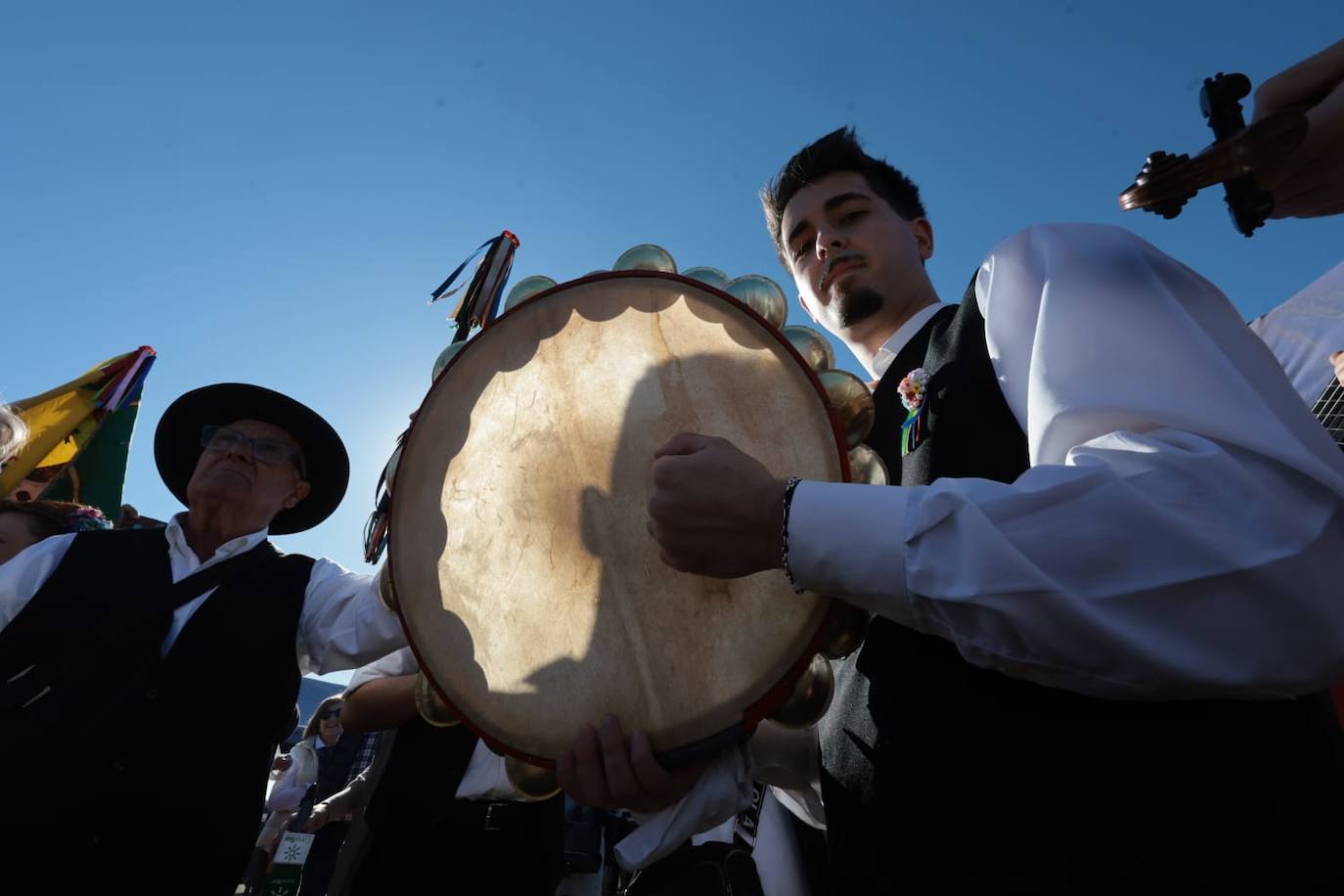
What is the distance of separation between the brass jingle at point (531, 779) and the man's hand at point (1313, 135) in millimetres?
1513

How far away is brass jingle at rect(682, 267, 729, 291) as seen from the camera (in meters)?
1.42

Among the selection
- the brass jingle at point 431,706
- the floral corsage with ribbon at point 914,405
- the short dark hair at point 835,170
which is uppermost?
the short dark hair at point 835,170

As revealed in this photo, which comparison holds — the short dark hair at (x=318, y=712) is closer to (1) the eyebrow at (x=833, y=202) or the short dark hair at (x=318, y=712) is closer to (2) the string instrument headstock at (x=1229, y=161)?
(1) the eyebrow at (x=833, y=202)

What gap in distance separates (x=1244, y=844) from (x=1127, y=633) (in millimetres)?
277

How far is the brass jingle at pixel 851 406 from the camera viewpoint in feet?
4.15

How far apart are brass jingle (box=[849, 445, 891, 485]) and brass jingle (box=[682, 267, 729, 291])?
399mm

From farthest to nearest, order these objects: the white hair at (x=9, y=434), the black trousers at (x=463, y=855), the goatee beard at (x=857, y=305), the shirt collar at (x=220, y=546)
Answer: the white hair at (x=9, y=434) < the shirt collar at (x=220, y=546) < the black trousers at (x=463, y=855) < the goatee beard at (x=857, y=305)

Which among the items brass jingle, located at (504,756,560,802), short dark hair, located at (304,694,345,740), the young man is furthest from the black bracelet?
short dark hair, located at (304,694,345,740)

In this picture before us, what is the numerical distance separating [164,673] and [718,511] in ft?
8.05

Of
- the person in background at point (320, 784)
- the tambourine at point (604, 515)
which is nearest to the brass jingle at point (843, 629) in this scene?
the tambourine at point (604, 515)

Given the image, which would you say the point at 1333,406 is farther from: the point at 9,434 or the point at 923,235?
the point at 9,434

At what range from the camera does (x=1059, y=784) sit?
3.10 feet

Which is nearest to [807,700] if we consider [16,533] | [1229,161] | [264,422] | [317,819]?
[1229,161]

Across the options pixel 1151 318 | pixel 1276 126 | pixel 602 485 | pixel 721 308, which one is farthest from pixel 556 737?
pixel 1276 126
